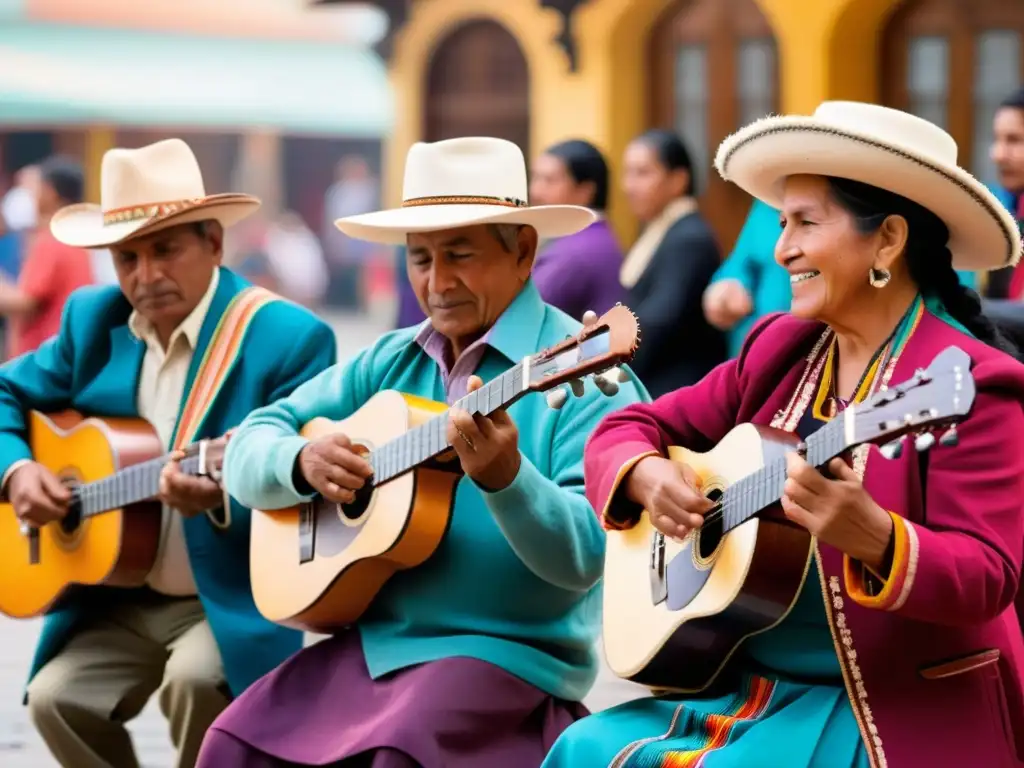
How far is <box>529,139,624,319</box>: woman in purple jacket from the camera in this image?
7406mm

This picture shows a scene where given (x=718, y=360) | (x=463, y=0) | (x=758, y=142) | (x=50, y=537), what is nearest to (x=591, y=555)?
(x=758, y=142)

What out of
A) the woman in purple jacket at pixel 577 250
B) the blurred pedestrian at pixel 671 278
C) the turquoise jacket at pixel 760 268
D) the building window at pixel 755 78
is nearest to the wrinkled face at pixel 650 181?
the blurred pedestrian at pixel 671 278

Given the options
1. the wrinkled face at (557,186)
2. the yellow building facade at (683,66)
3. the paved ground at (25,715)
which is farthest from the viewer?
the yellow building facade at (683,66)

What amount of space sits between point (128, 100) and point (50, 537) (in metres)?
24.4

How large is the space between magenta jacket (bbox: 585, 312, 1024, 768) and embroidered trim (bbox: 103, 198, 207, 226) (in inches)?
86.8

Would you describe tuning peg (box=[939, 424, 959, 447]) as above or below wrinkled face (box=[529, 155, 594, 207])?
below

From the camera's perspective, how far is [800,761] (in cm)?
329

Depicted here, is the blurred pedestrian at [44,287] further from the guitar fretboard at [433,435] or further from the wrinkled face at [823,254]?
the wrinkled face at [823,254]

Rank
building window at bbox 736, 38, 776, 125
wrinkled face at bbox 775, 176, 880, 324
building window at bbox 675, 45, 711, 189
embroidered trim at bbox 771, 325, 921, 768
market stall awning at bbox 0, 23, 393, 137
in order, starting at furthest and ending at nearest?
market stall awning at bbox 0, 23, 393, 137, building window at bbox 675, 45, 711, 189, building window at bbox 736, 38, 776, 125, wrinkled face at bbox 775, 176, 880, 324, embroidered trim at bbox 771, 325, 921, 768

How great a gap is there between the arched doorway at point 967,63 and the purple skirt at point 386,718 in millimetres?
8140

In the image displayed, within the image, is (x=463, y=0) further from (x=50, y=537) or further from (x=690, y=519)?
(x=690, y=519)

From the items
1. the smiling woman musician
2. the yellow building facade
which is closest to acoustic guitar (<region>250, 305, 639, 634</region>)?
the smiling woman musician

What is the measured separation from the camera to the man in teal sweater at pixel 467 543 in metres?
3.85

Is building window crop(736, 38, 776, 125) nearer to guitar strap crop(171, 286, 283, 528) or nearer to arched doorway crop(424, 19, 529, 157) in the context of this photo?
arched doorway crop(424, 19, 529, 157)
